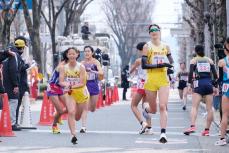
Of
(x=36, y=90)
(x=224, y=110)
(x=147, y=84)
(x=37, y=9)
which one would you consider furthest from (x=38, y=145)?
(x=37, y=9)

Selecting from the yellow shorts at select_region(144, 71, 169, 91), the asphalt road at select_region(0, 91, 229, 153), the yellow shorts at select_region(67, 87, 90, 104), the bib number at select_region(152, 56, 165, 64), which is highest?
the bib number at select_region(152, 56, 165, 64)

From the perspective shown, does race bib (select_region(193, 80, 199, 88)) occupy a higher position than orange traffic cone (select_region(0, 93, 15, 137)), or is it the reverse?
race bib (select_region(193, 80, 199, 88))

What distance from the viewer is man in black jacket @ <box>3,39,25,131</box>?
14.9m

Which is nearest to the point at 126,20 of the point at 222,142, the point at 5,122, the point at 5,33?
the point at 5,33

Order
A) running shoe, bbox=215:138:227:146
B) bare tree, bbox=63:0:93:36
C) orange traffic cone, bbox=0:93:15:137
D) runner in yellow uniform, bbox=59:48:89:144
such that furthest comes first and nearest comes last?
bare tree, bbox=63:0:93:36, orange traffic cone, bbox=0:93:15:137, runner in yellow uniform, bbox=59:48:89:144, running shoe, bbox=215:138:227:146

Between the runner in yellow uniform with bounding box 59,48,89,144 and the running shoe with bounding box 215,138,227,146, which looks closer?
the running shoe with bounding box 215,138,227,146

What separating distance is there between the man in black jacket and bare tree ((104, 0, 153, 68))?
53598 millimetres

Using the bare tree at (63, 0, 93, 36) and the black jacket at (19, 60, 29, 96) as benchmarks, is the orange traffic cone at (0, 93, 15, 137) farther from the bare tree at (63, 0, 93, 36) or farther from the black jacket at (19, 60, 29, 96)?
the bare tree at (63, 0, 93, 36)

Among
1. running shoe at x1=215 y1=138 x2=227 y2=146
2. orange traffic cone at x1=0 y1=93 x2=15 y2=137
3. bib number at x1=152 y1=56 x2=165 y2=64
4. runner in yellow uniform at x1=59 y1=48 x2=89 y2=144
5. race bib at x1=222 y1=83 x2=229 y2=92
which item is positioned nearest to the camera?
race bib at x1=222 y1=83 x2=229 y2=92

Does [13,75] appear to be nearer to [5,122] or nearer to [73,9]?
[5,122]

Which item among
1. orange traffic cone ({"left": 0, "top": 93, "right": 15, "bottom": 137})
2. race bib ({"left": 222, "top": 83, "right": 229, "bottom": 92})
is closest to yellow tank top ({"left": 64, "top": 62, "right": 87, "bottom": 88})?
orange traffic cone ({"left": 0, "top": 93, "right": 15, "bottom": 137})

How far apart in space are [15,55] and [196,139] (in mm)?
3968

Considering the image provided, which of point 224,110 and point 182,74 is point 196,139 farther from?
point 182,74

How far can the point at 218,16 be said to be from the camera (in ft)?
85.1
